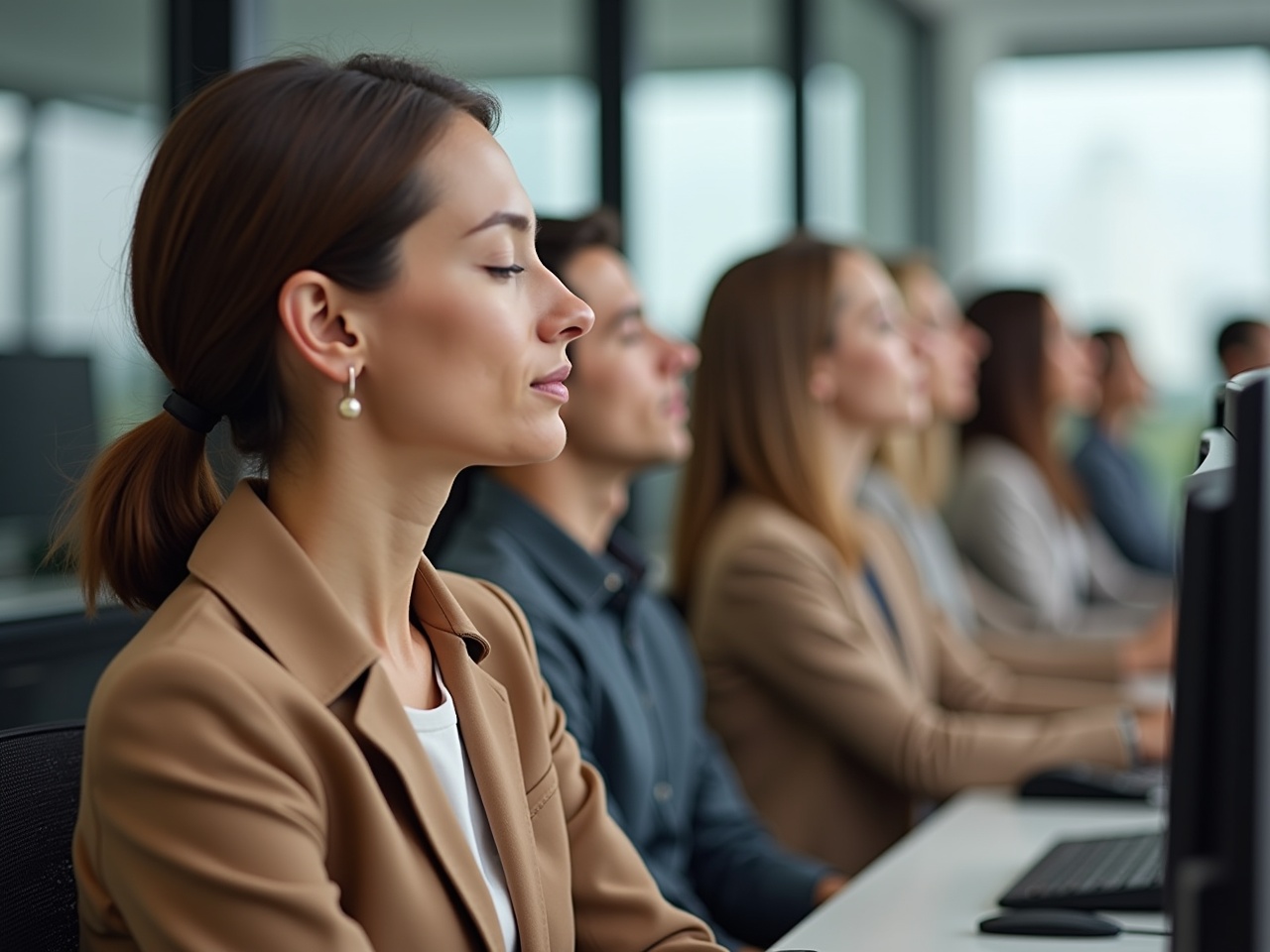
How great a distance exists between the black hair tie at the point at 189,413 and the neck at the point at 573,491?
2.75ft

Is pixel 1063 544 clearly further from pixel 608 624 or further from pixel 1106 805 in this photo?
pixel 608 624

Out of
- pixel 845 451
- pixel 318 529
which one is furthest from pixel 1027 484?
pixel 318 529

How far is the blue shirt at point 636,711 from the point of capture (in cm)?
188

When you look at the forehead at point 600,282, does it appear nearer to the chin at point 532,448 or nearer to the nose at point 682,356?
the nose at point 682,356

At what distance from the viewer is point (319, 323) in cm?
115

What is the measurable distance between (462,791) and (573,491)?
900 millimetres

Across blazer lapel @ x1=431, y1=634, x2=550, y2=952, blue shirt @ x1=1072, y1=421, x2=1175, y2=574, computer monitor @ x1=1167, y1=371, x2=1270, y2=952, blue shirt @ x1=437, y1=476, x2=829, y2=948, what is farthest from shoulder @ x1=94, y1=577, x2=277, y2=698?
blue shirt @ x1=1072, y1=421, x2=1175, y2=574

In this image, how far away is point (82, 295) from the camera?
2.16 m

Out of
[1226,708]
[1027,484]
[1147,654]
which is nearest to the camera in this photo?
[1226,708]

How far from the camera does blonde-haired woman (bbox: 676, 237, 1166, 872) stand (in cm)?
236

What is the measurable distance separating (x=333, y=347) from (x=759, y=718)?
1457 millimetres

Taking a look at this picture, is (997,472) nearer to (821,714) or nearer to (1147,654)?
(1147,654)

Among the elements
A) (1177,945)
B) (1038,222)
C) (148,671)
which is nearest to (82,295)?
(148,671)

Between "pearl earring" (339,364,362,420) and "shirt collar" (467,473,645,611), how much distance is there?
81 centimetres
